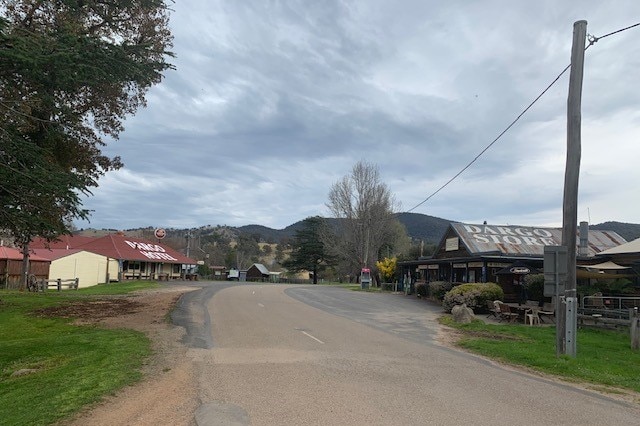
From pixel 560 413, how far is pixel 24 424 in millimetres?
6929

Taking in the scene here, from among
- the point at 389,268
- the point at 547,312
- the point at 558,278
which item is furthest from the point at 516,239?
the point at 558,278

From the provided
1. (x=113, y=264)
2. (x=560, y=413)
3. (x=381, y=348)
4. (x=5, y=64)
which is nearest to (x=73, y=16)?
(x=5, y=64)

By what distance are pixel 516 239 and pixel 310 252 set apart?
5619cm

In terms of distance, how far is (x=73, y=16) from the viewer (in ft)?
52.6

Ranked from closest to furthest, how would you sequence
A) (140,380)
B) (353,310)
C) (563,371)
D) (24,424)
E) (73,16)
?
(24,424) < (140,380) < (563,371) < (73,16) < (353,310)

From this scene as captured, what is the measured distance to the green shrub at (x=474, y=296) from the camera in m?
25.1

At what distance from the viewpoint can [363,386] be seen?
27.6ft

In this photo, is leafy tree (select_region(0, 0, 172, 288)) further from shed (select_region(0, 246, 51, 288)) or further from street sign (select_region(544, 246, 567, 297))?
shed (select_region(0, 246, 51, 288))

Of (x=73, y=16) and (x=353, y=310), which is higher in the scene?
(x=73, y=16)

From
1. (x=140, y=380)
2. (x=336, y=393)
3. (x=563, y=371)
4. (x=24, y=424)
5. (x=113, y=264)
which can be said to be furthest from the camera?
(x=113, y=264)

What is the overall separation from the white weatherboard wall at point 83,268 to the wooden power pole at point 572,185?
40645 mm

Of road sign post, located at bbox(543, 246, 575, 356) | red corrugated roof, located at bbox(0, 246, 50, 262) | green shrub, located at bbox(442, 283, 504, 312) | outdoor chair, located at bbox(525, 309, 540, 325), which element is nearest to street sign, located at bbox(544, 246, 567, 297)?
road sign post, located at bbox(543, 246, 575, 356)

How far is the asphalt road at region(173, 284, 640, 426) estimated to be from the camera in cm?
676

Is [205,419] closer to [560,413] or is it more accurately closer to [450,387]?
[450,387]
